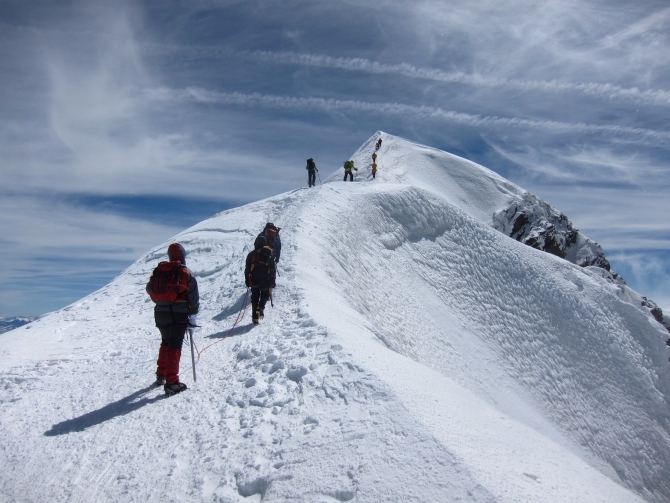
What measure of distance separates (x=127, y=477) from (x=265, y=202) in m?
22.5

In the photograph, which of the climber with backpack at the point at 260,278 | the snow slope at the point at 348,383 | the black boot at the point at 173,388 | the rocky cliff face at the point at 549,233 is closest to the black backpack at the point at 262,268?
the climber with backpack at the point at 260,278

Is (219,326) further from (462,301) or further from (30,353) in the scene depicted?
(462,301)

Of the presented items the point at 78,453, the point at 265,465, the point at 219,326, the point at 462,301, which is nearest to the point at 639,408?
the point at 462,301

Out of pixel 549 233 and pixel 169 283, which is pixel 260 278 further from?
pixel 549 233

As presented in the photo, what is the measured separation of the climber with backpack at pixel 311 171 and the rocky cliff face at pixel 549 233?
21.1 m

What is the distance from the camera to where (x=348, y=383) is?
242 inches

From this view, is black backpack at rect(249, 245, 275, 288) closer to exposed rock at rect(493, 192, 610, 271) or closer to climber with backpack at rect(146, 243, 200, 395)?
climber with backpack at rect(146, 243, 200, 395)

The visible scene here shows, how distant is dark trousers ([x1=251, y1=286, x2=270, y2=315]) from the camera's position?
33.1ft

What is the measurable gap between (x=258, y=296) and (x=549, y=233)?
44.3m

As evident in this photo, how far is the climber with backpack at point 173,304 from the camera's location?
6.59 metres

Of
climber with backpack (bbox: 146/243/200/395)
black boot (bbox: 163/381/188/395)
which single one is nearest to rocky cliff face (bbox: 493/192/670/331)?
climber with backpack (bbox: 146/243/200/395)

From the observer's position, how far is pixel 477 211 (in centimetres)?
4431

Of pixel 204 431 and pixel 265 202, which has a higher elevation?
pixel 265 202

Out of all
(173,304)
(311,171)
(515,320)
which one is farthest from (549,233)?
(173,304)
